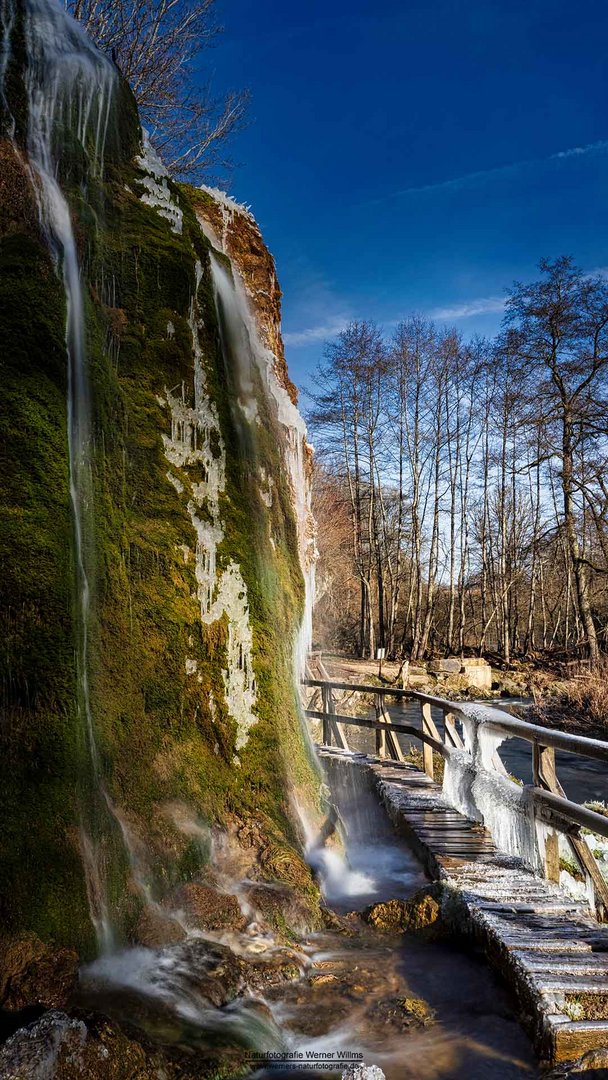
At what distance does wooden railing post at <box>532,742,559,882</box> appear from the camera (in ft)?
15.0

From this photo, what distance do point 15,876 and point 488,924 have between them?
262 cm

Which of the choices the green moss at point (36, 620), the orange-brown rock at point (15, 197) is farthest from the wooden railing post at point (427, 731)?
the orange-brown rock at point (15, 197)

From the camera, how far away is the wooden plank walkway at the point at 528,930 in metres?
2.90

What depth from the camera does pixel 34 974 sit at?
10.1 feet

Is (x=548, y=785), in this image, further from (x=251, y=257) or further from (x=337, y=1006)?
(x=251, y=257)

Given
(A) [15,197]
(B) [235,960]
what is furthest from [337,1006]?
(A) [15,197]

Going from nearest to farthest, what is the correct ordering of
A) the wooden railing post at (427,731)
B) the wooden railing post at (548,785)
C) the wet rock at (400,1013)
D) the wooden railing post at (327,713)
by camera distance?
the wet rock at (400,1013)
the wooden railing post at (548,785)
the wooden railing post at (427,731)
the wooden railing post at (327,713)

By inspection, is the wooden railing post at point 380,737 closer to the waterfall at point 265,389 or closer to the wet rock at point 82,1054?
the waterfall at point 265,389

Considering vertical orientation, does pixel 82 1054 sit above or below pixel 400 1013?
above

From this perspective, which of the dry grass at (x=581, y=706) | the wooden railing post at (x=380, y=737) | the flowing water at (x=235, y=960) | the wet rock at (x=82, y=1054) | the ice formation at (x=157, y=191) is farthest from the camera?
the dry grass at (x=581, y=706)

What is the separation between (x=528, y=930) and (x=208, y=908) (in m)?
1.83

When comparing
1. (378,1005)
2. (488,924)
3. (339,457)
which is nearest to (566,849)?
(488,924)

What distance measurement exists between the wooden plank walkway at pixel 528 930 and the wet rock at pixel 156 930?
5.74 ft

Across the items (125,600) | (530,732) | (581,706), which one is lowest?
(581,706)
